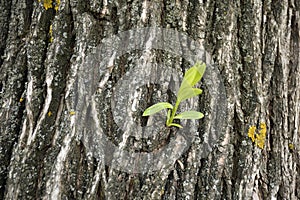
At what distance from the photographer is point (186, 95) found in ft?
3.56

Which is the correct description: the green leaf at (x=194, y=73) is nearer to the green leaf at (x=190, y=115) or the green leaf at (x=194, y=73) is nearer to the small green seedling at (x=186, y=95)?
the small green seedling at (x=186, y=95)

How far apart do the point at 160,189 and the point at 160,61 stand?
413 millimetres

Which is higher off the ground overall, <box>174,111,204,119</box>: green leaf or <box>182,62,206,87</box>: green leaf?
<box>182,62,206,87</box>: green leaf

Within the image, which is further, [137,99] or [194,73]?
[137,99]

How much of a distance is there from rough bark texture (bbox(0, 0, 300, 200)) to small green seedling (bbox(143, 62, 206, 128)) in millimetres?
62

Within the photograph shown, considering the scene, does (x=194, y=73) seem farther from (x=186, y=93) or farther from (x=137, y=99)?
(x=137, y=99)

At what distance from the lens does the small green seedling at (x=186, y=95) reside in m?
1.05

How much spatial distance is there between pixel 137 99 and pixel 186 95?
17 centimetres

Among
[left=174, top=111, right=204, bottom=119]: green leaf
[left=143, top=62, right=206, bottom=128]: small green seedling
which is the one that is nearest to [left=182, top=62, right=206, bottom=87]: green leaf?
[left=143, top=62, right=206, bottom=128]: small green seedling

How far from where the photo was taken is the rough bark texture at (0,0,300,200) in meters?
1.14

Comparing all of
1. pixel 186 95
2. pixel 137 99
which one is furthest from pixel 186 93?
pixel 137 99

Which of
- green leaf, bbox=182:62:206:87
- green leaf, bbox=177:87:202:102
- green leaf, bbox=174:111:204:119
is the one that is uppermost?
green leaf, bbox=182:62:206:87

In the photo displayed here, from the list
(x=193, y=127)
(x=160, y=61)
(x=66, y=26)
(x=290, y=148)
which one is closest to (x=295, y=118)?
(x=290, y=148)

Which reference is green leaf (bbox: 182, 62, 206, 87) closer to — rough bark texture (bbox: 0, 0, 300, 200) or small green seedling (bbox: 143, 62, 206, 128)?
small green seedling (bbox: 143, 62, 206, 128)
